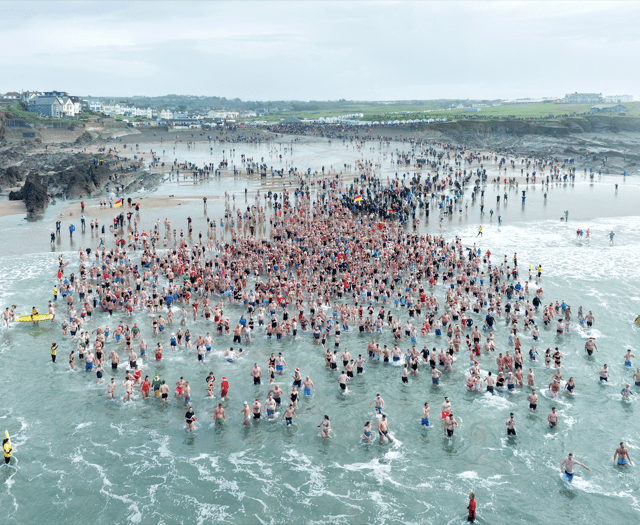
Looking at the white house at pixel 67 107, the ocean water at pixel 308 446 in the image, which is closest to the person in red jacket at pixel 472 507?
the ocean water at pixel 308 446

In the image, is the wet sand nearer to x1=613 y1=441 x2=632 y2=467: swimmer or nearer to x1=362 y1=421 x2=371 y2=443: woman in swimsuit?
x1=362 y1=421 x2=371 y2=443: woman in swimsuit

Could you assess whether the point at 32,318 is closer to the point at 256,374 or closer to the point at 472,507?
the point at 256,374

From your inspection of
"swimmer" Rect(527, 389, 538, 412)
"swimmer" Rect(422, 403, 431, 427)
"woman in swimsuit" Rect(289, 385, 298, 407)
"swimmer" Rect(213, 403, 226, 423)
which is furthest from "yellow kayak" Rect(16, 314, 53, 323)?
"swimmer" Rect(527, 389, 538, 412)

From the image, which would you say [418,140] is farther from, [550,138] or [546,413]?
[546,413]

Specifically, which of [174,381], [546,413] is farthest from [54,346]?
[546,413]

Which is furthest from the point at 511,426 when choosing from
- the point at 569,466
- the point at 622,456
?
the point at 622,456

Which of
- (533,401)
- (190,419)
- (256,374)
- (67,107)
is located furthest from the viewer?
(67,107)

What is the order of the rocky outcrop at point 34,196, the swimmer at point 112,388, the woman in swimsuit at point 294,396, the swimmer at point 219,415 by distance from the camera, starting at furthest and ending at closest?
the rocky outcrop at point 34,196 < the swimmer at point 112,388 < the woman in swimsuit at point 294,396 < the swimmer at point 219,415

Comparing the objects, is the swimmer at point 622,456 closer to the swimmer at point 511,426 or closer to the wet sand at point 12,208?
the swimmer at point 511,426
